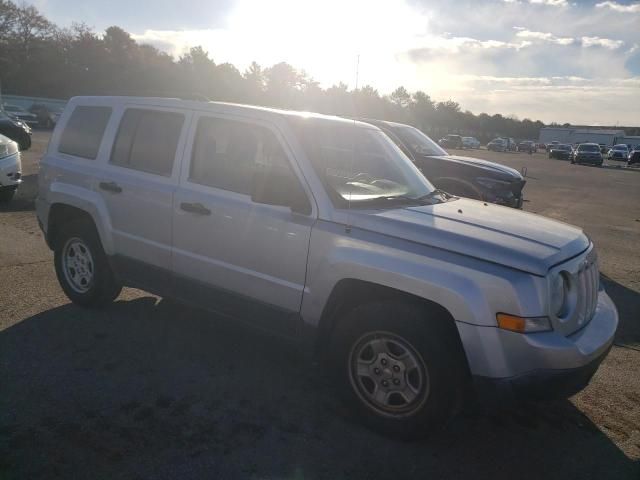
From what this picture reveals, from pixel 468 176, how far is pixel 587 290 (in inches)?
222

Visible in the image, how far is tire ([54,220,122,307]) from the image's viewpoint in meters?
4.94

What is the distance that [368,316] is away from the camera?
3316 millimetres

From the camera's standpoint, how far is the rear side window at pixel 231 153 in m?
3.94

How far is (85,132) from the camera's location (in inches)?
198

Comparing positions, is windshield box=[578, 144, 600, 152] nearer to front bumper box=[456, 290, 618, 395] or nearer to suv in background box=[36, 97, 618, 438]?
suv in background box=[36, 97, 618, 438]

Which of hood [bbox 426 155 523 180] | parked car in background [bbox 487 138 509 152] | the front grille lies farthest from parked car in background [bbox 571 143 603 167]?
the front grille

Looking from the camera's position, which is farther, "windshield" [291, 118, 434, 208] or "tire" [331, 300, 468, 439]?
"windshield" [291, 118, 434, 208]

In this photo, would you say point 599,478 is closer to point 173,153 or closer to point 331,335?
point 331,335

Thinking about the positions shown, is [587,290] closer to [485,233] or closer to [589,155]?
[485,233]

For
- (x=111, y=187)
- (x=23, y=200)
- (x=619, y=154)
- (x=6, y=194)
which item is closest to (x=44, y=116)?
(x=23, y=200)

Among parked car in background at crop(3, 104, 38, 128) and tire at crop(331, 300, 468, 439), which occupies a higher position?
tire at crop(331, 300, 468, 439)

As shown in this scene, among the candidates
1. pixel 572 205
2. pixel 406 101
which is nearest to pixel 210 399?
pixel 572 205

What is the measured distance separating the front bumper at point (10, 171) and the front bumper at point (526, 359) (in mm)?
8734

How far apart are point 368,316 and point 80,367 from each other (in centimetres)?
225
